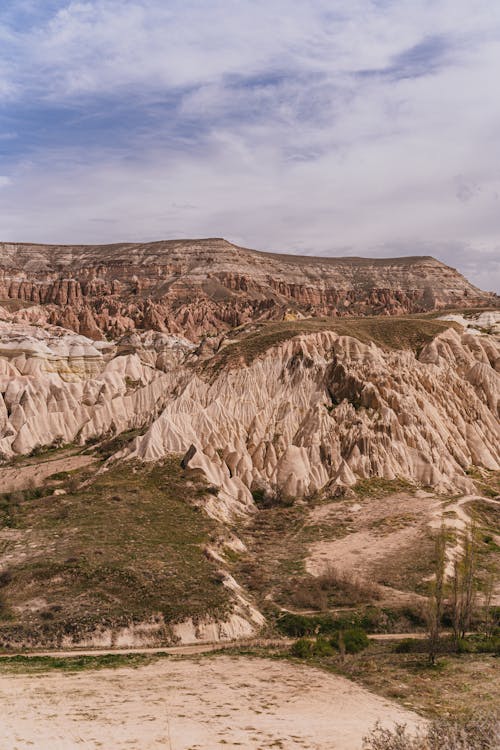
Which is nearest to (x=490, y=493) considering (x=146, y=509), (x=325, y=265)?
(x=146, y=509)

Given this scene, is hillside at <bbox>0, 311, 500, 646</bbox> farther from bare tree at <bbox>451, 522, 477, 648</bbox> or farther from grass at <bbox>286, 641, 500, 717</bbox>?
grass at <bbox>286, 641, 500, 717</bbox>

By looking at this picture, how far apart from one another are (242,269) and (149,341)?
70934 millimetres

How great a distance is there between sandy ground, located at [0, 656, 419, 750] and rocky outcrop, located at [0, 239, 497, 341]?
119304 mm

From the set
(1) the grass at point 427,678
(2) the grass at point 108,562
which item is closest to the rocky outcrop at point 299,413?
(2) the grass at point 108,562

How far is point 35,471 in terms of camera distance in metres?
50.7

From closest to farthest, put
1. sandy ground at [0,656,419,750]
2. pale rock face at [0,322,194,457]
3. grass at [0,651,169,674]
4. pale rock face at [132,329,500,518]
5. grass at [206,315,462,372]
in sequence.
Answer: sandy ground at [0,656,419,750], grass at [0,651,169,674], pale rock face at [132,329,500,518], grass at [206,315,462,372], pale rock face at [0,322,194,457]

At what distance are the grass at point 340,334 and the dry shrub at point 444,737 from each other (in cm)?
4533

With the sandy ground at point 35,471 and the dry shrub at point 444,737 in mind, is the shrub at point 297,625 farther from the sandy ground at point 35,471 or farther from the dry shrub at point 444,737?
the sandy ground at point 35,471

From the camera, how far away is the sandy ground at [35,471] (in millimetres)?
48156

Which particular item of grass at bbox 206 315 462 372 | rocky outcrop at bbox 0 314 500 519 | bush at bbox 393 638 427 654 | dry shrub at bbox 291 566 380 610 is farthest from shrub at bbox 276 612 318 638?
grass at bbox 206 315 462 372

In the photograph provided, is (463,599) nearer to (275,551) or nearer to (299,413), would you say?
(275,551)

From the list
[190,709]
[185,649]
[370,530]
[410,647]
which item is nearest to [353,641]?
[410,647]

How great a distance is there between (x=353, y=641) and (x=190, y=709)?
932 cm

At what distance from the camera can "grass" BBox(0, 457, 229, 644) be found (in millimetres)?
24562
